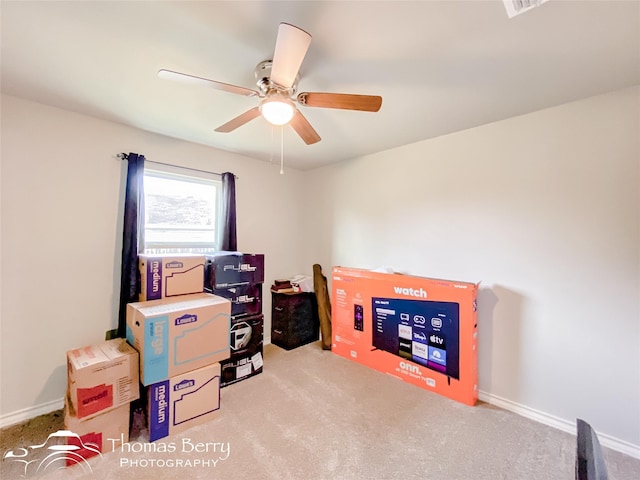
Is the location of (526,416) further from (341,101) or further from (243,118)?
(243,118)

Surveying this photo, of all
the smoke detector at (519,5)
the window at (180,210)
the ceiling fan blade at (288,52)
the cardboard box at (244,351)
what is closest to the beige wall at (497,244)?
the window at (180,210)

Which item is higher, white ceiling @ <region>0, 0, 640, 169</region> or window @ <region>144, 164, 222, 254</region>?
white ceiling @ <region>0, 0, 640, 169</region>

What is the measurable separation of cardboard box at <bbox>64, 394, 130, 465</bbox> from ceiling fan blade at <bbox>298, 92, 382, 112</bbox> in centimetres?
233

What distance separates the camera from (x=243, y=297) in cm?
282

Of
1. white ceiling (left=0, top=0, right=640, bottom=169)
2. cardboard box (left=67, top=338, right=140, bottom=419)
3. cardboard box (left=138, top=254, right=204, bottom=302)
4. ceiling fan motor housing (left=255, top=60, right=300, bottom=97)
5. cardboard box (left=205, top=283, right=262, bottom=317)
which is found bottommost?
cardboard box (left=67, top=338, right=140, bottom=419)

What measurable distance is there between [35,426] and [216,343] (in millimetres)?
1379

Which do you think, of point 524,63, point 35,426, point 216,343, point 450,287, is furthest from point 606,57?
point 35,426

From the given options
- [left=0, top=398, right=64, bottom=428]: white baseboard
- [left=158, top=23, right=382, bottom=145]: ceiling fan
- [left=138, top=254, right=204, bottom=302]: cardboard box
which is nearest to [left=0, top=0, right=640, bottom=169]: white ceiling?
[left=158, top=23, right=382, bottom=145]: ceiling fan

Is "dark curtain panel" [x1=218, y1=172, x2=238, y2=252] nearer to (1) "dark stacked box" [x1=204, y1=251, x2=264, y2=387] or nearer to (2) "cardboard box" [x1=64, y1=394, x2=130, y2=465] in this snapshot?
(1) "dark stacked box" [x1=204, y1=251, x2=264, y2=387]

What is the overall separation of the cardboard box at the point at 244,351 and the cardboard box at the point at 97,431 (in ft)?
2.78

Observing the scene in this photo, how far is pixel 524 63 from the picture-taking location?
157 centimetres

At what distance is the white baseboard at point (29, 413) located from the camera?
1.99 metres

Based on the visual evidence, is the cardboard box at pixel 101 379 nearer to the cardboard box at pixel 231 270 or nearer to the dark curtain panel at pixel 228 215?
the cardboard box at pixel 231 270

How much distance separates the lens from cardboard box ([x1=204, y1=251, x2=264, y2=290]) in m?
2.62
